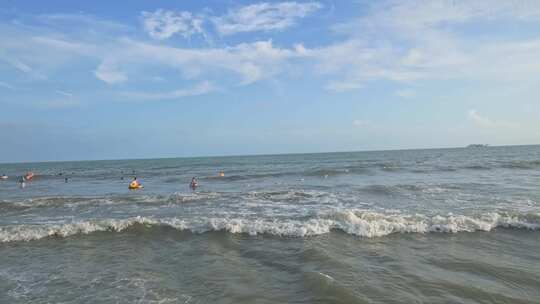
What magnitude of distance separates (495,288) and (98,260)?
31.9 feet

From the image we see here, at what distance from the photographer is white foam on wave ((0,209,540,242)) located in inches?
485

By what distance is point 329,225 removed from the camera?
1296 centimetres

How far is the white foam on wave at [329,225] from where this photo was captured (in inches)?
485

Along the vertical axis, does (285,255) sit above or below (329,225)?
below

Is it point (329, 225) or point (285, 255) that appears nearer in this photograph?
point (285, 255)

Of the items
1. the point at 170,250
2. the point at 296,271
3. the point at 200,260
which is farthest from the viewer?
the point at 170,250

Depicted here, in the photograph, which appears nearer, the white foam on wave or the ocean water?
the ocean water

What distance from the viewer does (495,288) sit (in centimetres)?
724

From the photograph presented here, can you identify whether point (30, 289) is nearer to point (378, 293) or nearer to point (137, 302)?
point (137, 302)

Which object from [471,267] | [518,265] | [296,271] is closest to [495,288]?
[471,267]

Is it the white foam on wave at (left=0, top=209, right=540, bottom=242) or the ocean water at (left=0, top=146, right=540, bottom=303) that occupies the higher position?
the white foam on wave at (left=0, top=209, right=540, bottom=242)

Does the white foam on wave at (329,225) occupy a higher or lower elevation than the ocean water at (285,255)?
higher

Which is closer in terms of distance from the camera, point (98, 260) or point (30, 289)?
point (30, 289)

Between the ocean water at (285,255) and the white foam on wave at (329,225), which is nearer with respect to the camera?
the ocean water at (285,255)
